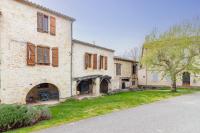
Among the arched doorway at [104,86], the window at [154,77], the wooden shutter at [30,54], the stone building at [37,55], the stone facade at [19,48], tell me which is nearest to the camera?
the stone facade at [19,48]

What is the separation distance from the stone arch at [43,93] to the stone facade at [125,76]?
1269 cm

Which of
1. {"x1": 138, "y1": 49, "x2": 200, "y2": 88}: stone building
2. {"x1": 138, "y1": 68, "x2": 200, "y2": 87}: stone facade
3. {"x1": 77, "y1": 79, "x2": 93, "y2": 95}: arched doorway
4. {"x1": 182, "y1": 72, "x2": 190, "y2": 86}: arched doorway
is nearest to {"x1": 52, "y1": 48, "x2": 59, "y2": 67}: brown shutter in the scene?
{"x1": 77, "y1": 79, "x2": 93, "y2": 95}: arched doorway

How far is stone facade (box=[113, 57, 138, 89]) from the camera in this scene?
1265 inches

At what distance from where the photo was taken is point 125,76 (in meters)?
34.7

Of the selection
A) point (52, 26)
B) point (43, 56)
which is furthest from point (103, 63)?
point (43, 56)

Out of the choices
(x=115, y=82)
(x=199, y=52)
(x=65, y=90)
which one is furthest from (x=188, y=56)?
(x=65, y=90)

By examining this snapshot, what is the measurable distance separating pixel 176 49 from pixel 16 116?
2172cm

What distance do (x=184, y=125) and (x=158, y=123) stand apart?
111 centimetres

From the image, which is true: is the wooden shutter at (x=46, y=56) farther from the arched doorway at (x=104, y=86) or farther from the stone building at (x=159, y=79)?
the stone building at (x=159, y=79)

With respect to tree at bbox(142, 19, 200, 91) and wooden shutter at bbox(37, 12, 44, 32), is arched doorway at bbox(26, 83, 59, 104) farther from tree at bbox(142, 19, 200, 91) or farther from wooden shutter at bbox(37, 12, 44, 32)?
tree at bbox(142, 19, 200, 91)

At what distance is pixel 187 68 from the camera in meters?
27.7

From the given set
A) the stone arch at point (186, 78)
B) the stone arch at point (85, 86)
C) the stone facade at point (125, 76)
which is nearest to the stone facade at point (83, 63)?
the stone arch at point (85, 86)

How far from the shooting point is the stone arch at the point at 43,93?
18.5 m

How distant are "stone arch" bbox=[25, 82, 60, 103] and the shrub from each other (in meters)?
7.34
